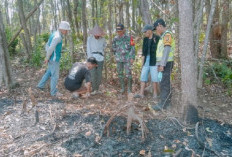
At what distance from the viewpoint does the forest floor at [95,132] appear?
11.1ft

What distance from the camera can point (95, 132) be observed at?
3.85m

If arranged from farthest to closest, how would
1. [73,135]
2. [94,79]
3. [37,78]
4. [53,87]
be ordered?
[37,78], [94,79], [53,87], [73,135]

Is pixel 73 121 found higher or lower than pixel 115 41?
lower

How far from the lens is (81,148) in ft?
11.3

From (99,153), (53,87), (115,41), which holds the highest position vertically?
(115,41)

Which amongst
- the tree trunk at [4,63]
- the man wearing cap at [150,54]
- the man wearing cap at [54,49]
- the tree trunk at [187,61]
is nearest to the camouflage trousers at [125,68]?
the man wearing cap at [150,54]

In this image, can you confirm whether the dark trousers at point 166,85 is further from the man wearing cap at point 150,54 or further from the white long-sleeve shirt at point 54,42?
the white long-sleeve shirt at point 54,42

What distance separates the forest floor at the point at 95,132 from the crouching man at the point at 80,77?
0.87 feet

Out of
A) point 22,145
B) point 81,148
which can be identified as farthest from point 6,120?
point 81,148

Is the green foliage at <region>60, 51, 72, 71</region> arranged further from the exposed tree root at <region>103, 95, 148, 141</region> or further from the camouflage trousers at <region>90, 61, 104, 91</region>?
the exposed tree root at <region>103, 95, 148, 141</region>

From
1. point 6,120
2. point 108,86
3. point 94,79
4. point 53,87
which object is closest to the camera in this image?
point 6,120

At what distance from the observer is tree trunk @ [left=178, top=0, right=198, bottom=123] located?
3662 mm

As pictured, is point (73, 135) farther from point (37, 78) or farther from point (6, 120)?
point (37, 78)

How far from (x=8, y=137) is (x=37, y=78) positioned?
168 inches
